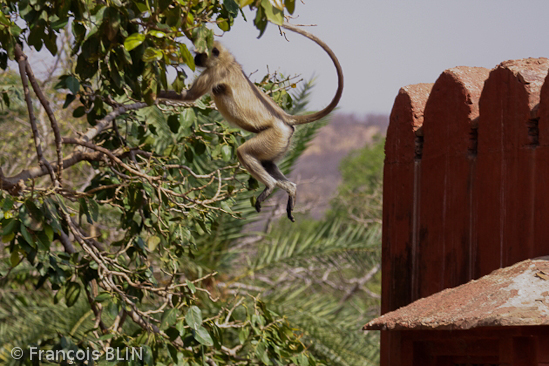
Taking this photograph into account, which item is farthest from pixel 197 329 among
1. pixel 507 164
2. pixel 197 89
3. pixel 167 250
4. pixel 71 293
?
pixel 507 164

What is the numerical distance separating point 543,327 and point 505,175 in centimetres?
88

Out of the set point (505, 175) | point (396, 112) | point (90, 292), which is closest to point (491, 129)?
point (505, 175)

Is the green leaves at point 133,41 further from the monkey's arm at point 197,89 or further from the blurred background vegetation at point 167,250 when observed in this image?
the monkey's arm at point 197,89

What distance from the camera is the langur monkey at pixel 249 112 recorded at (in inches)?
139

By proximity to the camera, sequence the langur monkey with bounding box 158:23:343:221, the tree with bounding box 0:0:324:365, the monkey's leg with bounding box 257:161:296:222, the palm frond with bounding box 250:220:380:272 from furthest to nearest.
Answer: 1. the palm frond with bounding box 250:220:380:272
2. the monkey's leg with bounding box 257:161:296:222
3. the langur monkey with bounding box 158:23:343:221
4. the tree with bounding box 0:0:324:365

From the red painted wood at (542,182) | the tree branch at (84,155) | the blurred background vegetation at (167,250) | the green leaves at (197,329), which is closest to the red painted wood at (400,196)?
the blurred background vegetation at (167,250)

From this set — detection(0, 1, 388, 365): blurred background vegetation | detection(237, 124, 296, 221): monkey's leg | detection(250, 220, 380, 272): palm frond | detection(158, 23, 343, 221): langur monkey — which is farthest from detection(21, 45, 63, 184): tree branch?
detection(250, 220, 380, 272): palm frond

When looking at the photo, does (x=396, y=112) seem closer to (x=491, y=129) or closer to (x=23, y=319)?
(x=491, y=129)

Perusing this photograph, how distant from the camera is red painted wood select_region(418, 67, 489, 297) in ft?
10.5

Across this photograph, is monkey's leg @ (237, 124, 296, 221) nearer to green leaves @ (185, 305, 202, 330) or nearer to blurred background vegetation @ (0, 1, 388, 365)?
blurred background vegetation @ (0, 1, 388, 365)

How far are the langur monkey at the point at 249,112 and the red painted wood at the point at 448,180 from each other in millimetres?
636

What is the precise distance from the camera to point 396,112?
3.77 m

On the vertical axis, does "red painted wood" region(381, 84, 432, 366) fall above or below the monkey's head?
below

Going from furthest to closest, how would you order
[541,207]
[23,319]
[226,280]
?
1. [226,280]
2. [23,319]
3. [541,207]
